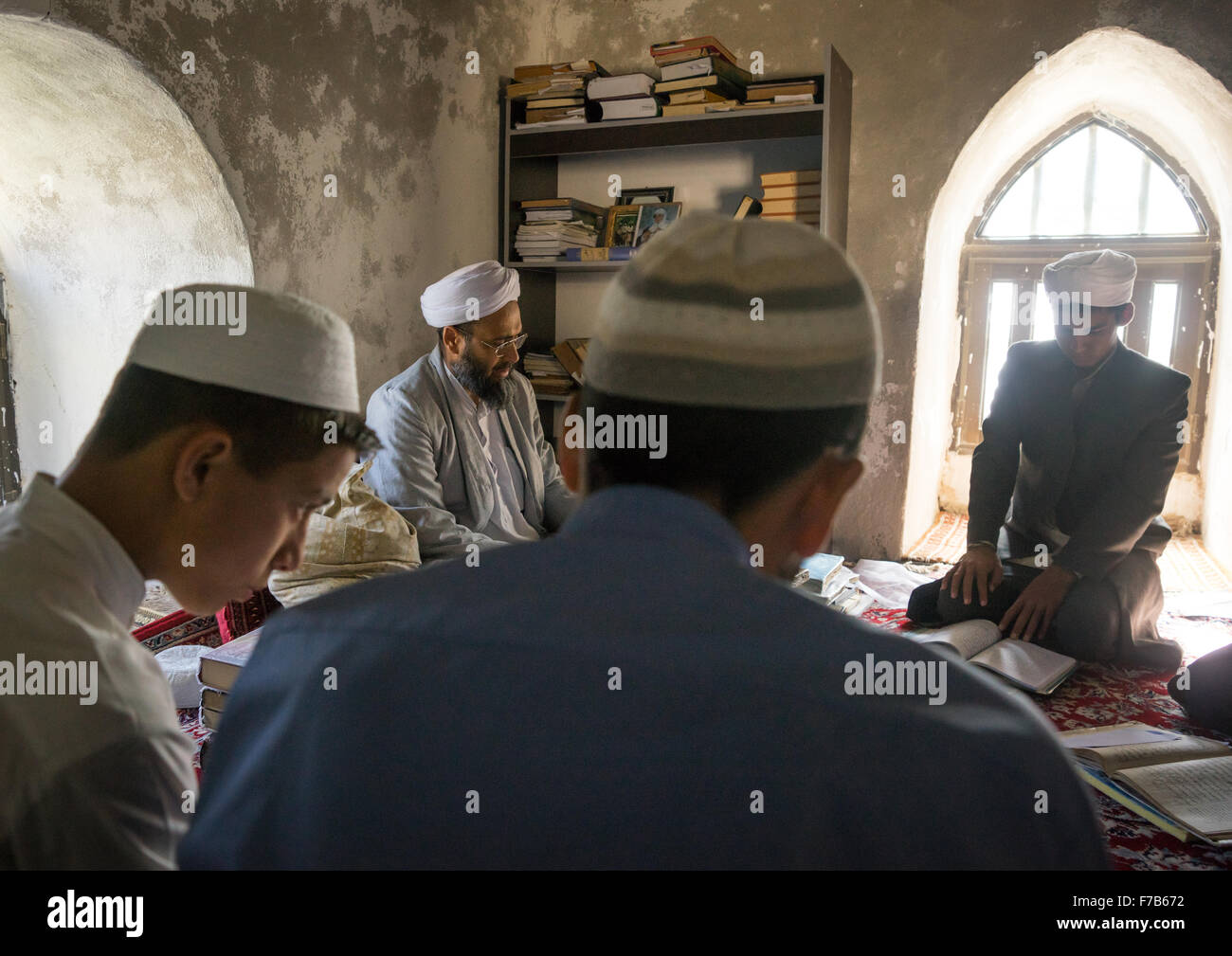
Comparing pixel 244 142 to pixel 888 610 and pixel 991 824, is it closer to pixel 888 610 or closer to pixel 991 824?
pixel 888 610

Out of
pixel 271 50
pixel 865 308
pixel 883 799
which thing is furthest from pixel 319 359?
pixel 271 50

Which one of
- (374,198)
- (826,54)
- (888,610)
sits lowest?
(888,610)

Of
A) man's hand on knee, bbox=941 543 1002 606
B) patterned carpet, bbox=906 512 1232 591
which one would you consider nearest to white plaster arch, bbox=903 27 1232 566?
patterned carpet, bbox=906 512 1232 591

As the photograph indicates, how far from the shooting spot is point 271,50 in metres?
3.05

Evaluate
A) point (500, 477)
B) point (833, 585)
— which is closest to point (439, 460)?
point (500, 477)

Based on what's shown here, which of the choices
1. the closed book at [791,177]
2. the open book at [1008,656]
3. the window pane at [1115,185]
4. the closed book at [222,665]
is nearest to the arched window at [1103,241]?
the window pane at [1115,185]

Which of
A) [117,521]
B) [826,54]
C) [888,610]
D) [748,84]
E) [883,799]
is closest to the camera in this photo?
[883,799]

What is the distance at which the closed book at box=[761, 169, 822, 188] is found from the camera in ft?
12.3

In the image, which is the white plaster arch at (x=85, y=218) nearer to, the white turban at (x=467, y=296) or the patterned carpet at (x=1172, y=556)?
the white turban at (x=467, y=296)

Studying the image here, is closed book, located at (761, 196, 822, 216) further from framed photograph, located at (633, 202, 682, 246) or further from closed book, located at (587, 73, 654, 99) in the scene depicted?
closed book, located at (587, 73, 654, 99)

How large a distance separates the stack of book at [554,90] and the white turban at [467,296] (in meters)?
1.31

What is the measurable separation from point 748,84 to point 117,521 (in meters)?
3.61

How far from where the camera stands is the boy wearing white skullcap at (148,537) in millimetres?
782

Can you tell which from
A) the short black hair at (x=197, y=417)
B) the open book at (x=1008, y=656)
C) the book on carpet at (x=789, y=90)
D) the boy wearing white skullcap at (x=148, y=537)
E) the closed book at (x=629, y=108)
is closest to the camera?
the boy wearing white skullcap at (x=148, y=537)
